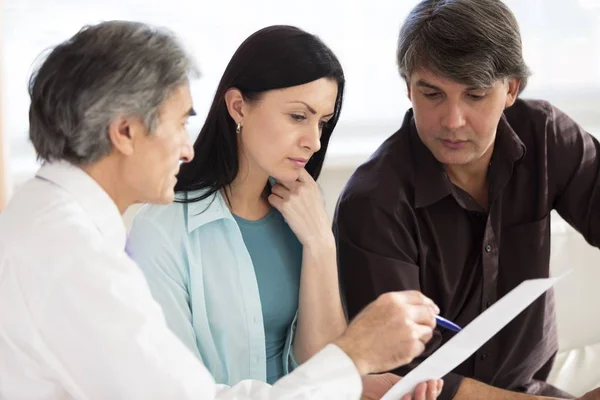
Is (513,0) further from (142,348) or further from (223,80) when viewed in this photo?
(142,348)

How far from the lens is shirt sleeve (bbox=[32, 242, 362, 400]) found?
1170 millimetres

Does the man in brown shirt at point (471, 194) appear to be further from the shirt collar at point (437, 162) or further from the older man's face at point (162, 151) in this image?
the older man's face at point (162, 151)

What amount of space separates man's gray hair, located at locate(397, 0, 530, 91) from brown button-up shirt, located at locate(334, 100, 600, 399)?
8.1 inches

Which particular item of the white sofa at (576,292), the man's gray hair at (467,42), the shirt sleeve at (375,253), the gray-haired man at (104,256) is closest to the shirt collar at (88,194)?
the gray-haired man at (104,256)

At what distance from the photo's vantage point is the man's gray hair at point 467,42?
1.86m

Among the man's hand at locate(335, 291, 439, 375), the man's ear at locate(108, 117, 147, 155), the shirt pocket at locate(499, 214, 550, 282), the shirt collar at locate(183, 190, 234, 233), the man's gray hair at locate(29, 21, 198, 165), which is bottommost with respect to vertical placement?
the shirt pocket at locate(499, 214, 550, 282)

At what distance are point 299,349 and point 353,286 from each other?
0.59 ft

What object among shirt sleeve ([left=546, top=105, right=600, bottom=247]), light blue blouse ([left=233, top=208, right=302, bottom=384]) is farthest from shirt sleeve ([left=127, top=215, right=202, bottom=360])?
shirt sleeve ([left=546, top=105, right=600, bottom=247])

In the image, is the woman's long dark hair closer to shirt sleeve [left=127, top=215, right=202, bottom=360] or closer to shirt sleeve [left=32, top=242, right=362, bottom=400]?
shirt sleeve [left=127, top=215, right=202, bottom=360]

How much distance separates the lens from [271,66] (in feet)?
5.70

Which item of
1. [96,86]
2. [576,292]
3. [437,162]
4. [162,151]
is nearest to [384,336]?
[162,151]

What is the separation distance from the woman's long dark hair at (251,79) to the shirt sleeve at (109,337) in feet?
1.96

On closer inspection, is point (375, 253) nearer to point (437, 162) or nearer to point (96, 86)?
point (437, 162)

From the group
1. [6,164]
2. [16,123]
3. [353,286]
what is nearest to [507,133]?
[353,286]
